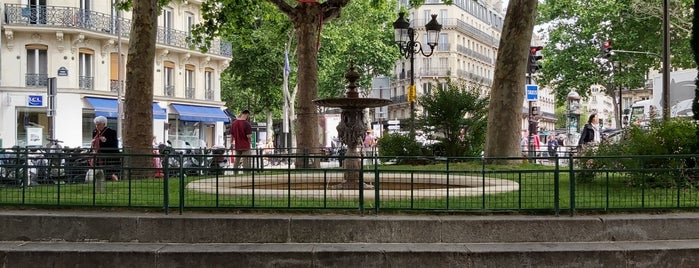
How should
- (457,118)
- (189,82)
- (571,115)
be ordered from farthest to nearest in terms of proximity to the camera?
1. (189,82)
2. (571,115)
3. (457,118)

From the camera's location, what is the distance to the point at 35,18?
108 ft

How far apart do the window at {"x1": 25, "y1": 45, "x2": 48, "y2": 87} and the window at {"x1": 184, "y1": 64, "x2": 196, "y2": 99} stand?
32.5 ft

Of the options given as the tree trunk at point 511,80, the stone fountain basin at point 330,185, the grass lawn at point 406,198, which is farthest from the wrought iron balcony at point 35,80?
the stone fountain basin at point 330,185

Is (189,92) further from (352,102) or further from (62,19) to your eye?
(352,102)

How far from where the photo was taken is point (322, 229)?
754 cm

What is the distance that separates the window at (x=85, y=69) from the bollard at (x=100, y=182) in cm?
2831

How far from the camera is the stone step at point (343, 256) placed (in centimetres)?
704

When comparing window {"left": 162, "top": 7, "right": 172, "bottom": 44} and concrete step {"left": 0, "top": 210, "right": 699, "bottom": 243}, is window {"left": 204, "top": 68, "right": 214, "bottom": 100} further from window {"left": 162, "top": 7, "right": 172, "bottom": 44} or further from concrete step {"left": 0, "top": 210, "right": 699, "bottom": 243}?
concrete step {"left": 0, "top": 210, "right": 699, "bottom": 243}

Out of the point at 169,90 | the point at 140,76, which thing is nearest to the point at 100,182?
the point at 140,76

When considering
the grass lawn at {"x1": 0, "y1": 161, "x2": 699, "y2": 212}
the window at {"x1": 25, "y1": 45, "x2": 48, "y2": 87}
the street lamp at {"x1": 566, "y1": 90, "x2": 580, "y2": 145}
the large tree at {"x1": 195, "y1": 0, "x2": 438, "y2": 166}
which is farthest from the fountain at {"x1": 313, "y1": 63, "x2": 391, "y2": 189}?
the street lamp at {"x1": 566, "y1": 90, "x2": 580, "y2": 145}

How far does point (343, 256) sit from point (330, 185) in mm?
1742

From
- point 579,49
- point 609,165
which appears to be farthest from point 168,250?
point 579,49

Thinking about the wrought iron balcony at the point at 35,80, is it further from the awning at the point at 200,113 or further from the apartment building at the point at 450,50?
the apartment building at the point at 450,50

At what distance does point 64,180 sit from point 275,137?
53531 millimetres
